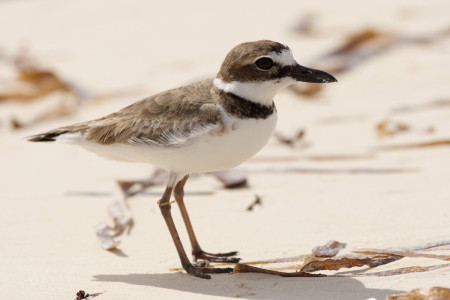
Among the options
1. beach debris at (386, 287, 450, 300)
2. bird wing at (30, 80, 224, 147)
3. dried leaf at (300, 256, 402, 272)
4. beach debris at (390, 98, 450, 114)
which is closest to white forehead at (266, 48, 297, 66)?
bird wing at (30, 80, 224, 147)

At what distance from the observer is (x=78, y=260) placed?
4.46 metres

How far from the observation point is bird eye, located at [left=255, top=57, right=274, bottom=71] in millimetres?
4109

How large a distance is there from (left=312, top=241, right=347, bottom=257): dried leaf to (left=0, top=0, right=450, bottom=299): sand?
0.55 feet

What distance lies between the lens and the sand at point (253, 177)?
3.99 metres

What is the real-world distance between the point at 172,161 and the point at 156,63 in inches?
282

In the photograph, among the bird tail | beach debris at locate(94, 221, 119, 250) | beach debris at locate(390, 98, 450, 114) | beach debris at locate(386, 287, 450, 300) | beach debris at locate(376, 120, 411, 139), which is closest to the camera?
beach debris at locate(386, 287, 450, 300)

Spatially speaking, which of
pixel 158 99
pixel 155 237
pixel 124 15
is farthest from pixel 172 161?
pixel 124 15

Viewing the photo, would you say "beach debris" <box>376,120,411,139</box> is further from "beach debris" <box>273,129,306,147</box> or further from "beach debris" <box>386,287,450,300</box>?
"beach debris" <box>386,287,450,300</box>

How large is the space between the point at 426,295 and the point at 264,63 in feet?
5.57

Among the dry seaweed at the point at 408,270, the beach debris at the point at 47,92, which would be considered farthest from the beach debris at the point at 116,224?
the beach debris at the point at 47,92

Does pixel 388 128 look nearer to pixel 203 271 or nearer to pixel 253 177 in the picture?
pixel 253 177

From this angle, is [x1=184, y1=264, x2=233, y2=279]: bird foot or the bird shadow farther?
[x1=184, y1=264, x2=233, y2=279]: bird foot

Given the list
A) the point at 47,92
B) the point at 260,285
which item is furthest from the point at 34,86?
the point at 260,285

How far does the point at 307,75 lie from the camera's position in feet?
13.8
